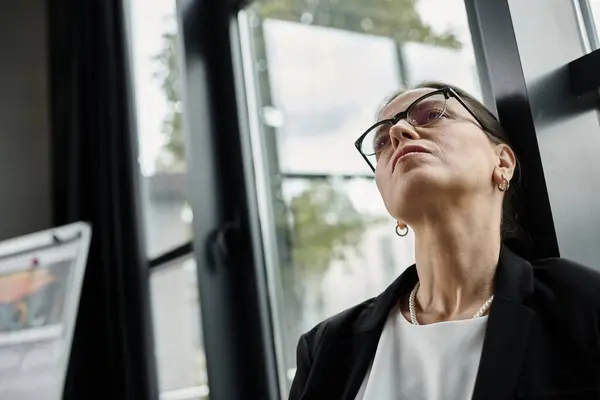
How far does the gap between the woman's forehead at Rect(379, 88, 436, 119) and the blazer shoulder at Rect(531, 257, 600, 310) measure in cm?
28

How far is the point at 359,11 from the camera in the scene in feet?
4.87

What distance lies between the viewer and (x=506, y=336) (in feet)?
2.39

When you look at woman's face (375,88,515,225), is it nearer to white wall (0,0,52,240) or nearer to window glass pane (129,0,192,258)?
window glass pane (129,0,192,258)

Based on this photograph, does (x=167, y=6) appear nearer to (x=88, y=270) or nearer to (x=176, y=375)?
(x=88, y=270)

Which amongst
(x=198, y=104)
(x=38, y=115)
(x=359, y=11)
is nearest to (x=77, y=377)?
(x=198, y=104)

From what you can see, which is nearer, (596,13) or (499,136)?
(499,136)

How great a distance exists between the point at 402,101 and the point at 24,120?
242 centimetres

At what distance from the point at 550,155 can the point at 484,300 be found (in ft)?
0.79

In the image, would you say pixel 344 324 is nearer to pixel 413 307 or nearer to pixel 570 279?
pixel 413 307

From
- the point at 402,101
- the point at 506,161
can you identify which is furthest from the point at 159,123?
the point at 506,161

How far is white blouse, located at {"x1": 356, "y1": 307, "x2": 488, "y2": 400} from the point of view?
0.78 m

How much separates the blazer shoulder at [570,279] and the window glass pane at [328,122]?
1.50ft

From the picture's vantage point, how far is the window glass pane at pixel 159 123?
207cm

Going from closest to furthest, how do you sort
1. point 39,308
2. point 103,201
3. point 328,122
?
point 328,122, point 39,308, point 103,201
